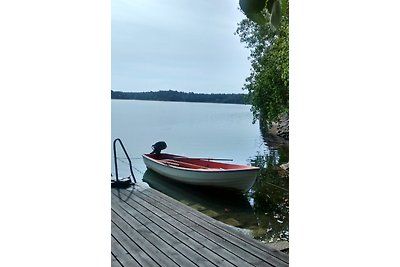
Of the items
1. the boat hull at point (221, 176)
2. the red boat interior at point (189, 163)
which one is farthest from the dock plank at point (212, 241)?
the red boat interior at point (189, 163)

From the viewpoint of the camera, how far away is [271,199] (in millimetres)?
4754

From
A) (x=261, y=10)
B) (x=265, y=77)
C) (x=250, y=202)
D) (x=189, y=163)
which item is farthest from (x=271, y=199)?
(x=261, y=10)

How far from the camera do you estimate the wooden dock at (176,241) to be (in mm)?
1757

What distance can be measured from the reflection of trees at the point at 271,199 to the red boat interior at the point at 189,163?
1.69 feet

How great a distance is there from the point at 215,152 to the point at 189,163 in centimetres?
55

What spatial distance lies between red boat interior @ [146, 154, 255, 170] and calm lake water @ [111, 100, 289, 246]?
17 centimetres

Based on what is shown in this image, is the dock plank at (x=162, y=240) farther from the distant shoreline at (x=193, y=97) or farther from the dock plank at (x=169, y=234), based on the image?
the distant shoreline at (x=193, y=97)

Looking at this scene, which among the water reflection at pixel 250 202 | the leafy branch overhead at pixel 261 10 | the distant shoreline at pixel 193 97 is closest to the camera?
the leafy branch overhead at pixel 261 10

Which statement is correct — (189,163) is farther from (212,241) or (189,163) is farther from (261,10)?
(261,10)

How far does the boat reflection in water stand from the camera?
410 cm

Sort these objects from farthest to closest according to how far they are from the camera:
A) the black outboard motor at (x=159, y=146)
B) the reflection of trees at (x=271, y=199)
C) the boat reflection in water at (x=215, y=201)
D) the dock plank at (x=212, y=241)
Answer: the black outboard motor at (x=159, y=146)
the boat reflection in water at (x=215, y=201)
the reflection of trees at (x=271, y=199)
the dock plank at (x=212, y=241)
